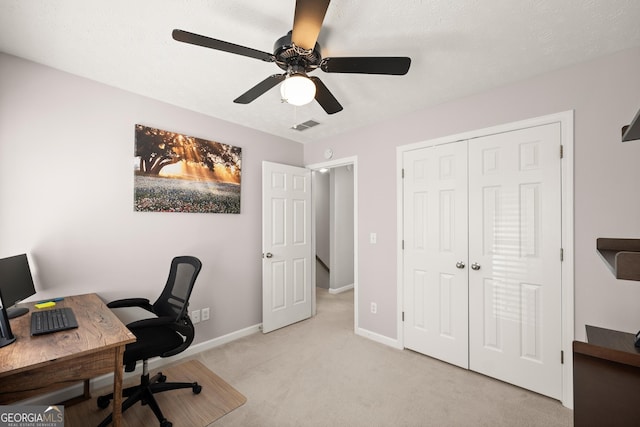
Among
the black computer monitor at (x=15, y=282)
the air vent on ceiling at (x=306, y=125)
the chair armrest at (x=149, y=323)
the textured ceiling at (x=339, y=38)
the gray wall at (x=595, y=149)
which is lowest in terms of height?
the chair armrest at (x=149, y=323)

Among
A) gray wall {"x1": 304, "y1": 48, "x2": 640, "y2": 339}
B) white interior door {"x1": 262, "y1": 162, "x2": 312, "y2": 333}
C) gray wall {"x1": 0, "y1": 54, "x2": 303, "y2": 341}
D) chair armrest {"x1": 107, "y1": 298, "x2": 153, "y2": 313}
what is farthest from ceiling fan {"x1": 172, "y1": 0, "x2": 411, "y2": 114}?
chair armrest {"x1": 107, "y1": 298, "x2": 153, "y2": 313}

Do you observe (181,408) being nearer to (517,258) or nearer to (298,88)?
(298,88)

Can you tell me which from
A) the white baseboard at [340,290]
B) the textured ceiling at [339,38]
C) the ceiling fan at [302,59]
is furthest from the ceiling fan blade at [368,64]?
the white baseboard at [340,290]

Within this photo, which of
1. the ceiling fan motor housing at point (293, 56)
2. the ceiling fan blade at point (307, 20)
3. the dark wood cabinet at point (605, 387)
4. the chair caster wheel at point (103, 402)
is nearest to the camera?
the dark wood cabinet at point (605, 387)

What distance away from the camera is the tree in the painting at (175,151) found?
2529mm

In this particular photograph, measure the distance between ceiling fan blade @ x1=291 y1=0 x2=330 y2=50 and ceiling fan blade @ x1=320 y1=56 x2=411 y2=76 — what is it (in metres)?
0.20

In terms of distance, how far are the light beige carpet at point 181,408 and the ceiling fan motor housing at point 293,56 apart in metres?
2.34

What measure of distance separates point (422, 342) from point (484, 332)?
61 cm

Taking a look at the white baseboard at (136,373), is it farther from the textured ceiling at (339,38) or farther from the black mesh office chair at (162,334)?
the textured ceiling at (339,38)

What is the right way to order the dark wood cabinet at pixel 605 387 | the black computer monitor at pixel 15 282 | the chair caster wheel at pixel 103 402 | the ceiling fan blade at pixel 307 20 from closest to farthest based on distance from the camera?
the dark wood cabinet at pixel 605 387
the ceiling fan blade at pixel 307 20
the black computer monitor at pixel 15 282
the chair caster wheel at pixel 103 402

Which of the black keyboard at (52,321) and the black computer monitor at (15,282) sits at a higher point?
the black computer monitor at (15,282)

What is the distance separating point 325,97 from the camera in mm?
1840

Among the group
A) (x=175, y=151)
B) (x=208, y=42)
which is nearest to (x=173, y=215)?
(x=175, y=151)

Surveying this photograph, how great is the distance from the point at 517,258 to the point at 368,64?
1943mm
